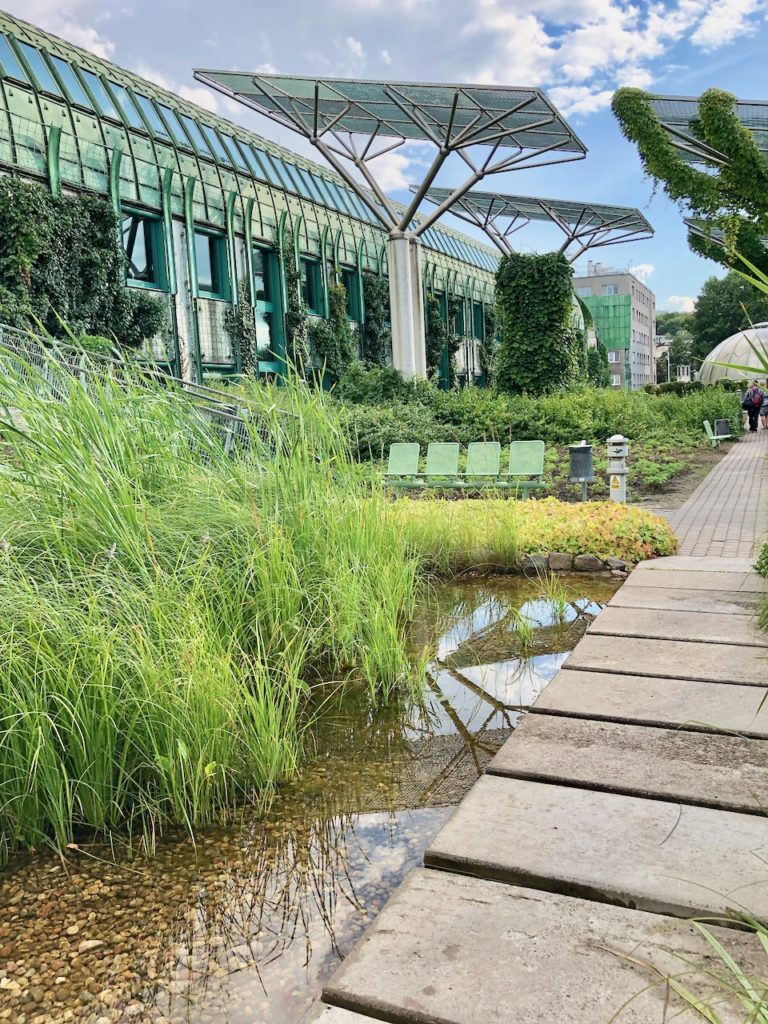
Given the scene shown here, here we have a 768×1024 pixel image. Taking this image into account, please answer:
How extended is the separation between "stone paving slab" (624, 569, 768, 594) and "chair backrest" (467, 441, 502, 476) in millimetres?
4657

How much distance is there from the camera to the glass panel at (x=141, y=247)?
69.9ft

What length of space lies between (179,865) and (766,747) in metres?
1.97

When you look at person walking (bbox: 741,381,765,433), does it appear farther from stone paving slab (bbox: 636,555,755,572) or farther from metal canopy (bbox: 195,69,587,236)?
stone paving slab (bbox: 636,555,755,572)

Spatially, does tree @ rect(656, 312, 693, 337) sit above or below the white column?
above

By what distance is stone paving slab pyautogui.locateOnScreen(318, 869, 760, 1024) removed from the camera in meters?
1.46

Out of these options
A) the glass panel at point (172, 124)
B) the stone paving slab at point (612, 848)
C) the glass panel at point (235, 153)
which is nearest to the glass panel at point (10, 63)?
the glass panel at point (172, 124)

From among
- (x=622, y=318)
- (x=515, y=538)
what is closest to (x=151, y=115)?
(x=515, y=538)

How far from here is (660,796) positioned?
2.32m

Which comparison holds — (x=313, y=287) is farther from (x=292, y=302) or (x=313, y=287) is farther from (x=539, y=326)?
(x=539, y=326)

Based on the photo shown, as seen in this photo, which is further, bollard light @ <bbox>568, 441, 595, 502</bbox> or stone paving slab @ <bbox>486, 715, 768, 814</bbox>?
bollard light @ <bbox>568, 441, 595, 502</bbox>

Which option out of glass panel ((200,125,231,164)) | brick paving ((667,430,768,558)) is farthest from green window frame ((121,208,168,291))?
brick paving ((667,430,768,558))

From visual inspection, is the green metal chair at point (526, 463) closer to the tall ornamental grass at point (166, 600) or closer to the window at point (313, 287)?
the tall ornamental grass at point (166, 600)

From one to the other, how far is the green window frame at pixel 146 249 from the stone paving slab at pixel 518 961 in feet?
71.8

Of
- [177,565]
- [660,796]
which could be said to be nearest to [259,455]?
A: [177,565]
